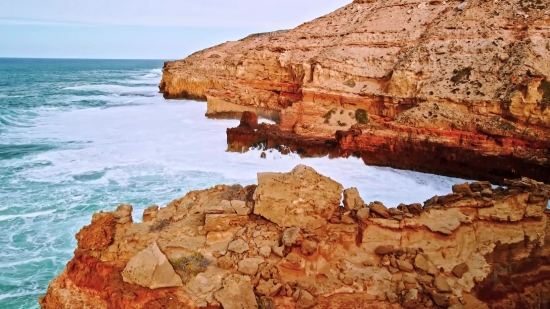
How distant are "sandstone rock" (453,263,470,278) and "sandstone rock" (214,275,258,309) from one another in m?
2.98

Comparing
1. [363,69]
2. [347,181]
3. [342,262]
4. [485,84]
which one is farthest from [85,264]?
[363,69]

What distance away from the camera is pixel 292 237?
18.9 ft

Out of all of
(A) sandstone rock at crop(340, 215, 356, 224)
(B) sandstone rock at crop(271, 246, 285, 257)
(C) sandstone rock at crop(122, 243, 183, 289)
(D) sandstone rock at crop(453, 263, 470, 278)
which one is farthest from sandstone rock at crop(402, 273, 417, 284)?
(C) sandstone rock at crop(122, 243, 183, 289)

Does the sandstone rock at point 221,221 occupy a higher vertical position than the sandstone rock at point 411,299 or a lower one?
higher

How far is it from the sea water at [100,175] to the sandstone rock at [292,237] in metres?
5.87

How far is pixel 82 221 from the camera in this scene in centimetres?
1183

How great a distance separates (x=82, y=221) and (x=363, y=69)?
714 inches

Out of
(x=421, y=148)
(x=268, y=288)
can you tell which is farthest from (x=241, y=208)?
(x=421, y=148)

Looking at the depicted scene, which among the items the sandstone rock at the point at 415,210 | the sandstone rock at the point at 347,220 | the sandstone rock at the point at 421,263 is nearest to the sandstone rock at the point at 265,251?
the sandstone rock at the point at 347,220

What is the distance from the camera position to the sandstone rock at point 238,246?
5.77 meters

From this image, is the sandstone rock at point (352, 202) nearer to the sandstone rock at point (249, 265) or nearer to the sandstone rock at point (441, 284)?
the sandstone rock at point (441, 284)

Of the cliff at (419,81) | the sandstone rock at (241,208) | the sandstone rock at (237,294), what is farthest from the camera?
the cliff at (419,81)

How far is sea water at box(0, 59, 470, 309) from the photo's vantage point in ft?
33.4

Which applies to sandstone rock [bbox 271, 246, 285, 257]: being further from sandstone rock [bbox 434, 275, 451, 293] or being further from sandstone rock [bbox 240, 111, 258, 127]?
sandstone rock [bbox 240, 111, 258, 127]
